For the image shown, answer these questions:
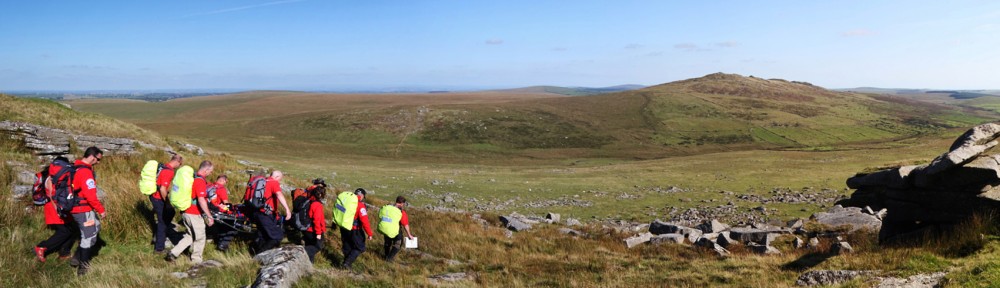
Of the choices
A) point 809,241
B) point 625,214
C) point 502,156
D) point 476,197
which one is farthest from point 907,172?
point 502,156

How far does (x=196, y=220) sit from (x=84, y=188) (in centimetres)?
212

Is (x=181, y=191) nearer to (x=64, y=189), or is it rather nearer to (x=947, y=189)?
(x=64, y=189)

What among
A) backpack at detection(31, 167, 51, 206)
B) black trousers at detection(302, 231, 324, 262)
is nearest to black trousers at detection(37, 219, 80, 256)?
backpack at detection(31, 167, 51, 206)

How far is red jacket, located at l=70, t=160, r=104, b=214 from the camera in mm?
9250

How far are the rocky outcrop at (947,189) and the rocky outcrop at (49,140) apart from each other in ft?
101

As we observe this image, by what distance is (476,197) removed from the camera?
36.1 meters

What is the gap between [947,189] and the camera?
12344 mm

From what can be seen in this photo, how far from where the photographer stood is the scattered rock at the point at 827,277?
9.74 meters

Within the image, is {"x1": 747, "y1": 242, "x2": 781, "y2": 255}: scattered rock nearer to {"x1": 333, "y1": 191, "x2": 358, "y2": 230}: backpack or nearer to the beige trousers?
{"x1": 333, "y1": 191, "x2": 358, "y2": 230}: backpack

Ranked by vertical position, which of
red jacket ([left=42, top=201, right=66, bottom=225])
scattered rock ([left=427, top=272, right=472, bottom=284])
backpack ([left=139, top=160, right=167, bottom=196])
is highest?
backpack ([left=139, top=160, right=167, bottom=196])

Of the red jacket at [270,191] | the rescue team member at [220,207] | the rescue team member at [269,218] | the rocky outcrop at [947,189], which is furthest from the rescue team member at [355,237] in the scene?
the rocky outcrop at [947,189]

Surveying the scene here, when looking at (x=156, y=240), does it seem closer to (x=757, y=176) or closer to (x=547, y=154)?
(x=757, y=176)

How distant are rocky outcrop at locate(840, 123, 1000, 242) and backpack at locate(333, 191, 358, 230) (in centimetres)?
1453

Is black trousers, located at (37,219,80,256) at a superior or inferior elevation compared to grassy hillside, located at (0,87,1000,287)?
superior
